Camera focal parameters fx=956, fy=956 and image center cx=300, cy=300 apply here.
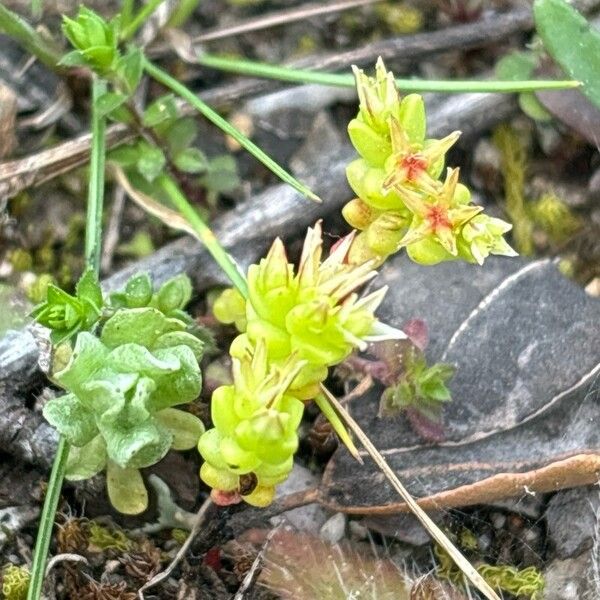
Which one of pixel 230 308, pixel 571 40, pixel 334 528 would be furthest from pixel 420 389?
pixel 571 40

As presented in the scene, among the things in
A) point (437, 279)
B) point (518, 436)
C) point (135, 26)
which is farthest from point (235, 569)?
point (135, 26)

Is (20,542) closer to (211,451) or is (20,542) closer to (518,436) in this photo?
(211,451)

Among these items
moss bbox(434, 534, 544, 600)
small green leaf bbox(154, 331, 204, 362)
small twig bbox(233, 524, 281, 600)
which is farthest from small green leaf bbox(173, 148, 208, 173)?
moss bbox(434, 534, 544, 600)

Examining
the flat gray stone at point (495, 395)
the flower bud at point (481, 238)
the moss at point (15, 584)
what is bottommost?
the moss at point (15, 584)

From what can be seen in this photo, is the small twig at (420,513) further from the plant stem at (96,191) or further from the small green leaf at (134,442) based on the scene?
the plant stem at (96,191)

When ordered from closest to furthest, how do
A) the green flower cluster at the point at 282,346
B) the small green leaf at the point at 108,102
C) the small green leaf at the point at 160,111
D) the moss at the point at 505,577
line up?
the green flower cluster at the point at 282,346
the moss at the point at 505,577
the small green leaf at the point at 108,102
the small green leaf at the point at 160,111

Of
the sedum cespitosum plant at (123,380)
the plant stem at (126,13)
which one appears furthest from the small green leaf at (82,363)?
the plant stem at (126,13)
